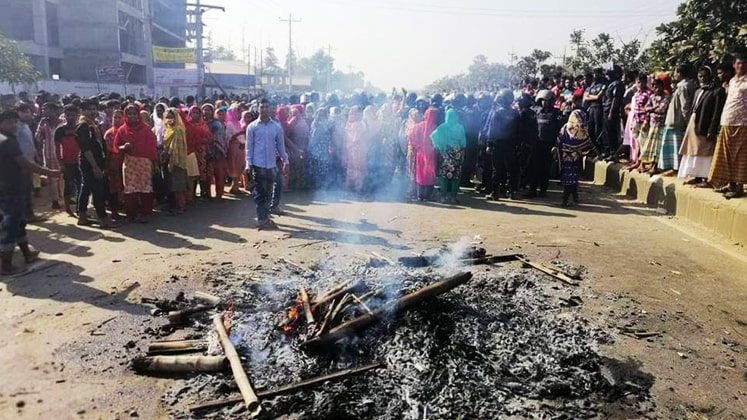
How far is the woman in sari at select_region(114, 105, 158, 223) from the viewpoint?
27.0 ft

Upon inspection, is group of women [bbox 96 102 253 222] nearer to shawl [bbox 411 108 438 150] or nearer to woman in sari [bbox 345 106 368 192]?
woman in sari [bbox 345 106 368 192]

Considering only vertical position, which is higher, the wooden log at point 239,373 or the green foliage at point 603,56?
the green foliage at point 603,56

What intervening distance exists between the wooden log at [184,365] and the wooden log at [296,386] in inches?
16.7

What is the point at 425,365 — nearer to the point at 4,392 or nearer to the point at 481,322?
the point at 481,322

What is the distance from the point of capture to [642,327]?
4785 mm

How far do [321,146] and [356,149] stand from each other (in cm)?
80

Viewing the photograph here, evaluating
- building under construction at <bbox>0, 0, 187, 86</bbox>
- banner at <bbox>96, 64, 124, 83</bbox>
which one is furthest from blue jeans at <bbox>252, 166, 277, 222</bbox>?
banner at <bbox>96, 64, 124, 83</bbox>

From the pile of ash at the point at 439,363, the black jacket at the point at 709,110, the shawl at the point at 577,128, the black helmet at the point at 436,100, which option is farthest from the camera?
the black helmet at the point at 436,100

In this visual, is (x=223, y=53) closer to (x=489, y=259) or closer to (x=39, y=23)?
(x=39, y=23)

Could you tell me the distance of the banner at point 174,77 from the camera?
1255 inches

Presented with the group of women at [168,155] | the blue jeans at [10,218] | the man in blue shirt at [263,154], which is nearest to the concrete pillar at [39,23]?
the group of women at [168,155]

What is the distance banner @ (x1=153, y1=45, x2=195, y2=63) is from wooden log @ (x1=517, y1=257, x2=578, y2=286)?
35.4 m

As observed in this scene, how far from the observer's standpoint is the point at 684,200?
877 centimetres

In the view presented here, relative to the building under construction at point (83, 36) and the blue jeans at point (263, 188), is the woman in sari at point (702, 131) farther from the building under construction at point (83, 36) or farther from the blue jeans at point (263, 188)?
the building under construction at point (83, 36)
